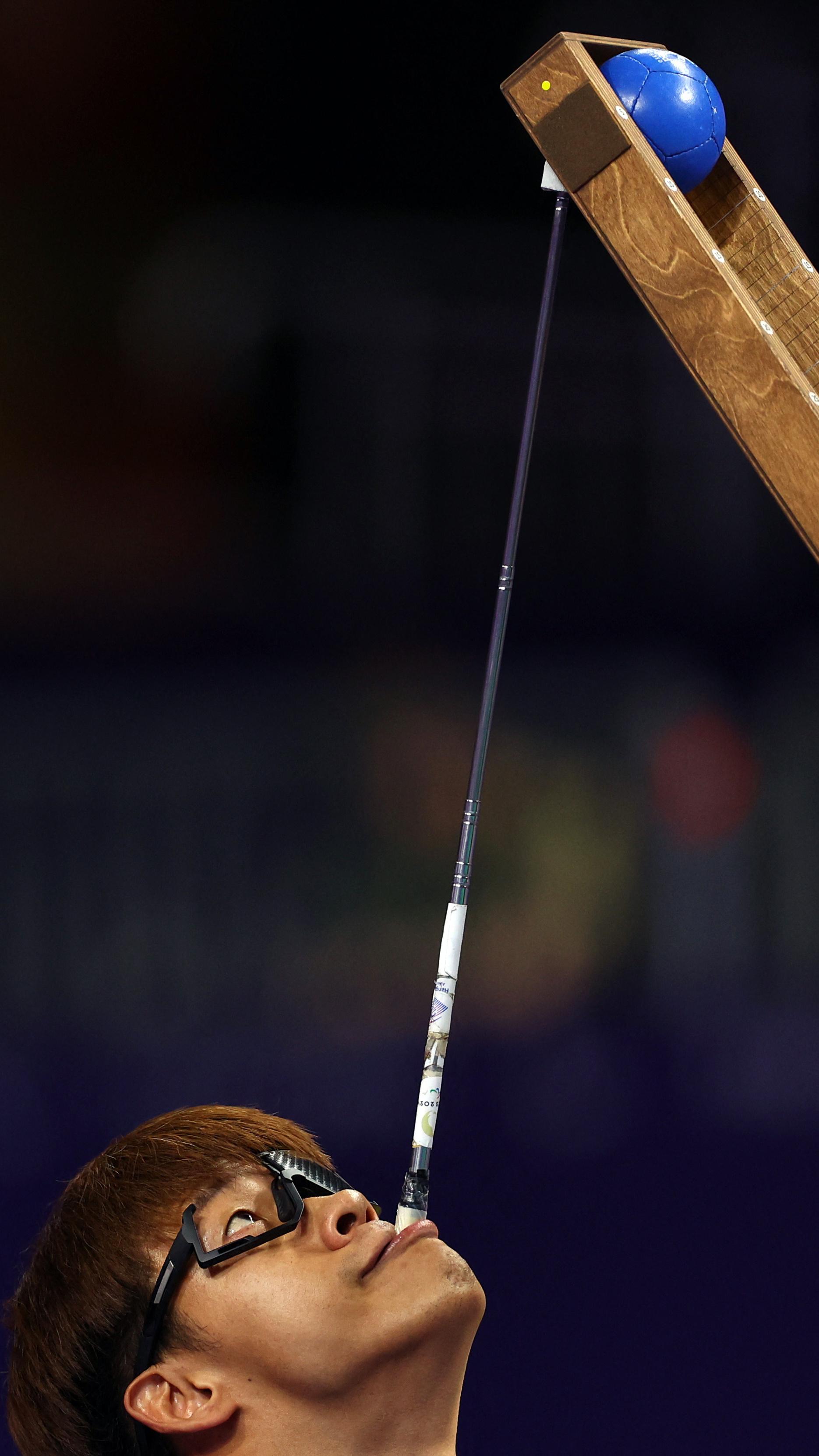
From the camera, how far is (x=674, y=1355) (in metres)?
2.20

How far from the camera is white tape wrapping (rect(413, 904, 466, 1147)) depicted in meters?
1.30

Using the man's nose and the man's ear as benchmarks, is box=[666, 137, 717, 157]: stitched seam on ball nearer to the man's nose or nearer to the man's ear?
the man's nose

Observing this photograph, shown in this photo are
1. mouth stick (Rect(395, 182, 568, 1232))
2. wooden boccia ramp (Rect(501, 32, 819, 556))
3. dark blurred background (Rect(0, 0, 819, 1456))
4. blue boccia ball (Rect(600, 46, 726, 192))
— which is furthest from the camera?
dark blurred background (Rect(0, 0, 819, 1456))

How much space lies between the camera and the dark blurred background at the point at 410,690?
212 cm

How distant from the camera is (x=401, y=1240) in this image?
1258mm

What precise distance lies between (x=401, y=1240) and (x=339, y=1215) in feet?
0.19

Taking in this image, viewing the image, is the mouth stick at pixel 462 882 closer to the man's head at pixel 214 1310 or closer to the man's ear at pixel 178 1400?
the man's head at pixel 214 1310

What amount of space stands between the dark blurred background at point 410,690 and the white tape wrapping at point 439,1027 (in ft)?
2.83

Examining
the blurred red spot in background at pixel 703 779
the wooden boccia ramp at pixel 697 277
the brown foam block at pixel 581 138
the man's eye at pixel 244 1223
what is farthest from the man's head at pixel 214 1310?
the blurred red spot in background at pixel 703 779

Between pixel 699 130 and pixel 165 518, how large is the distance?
1.13 m

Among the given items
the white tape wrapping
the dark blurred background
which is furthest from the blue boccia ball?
the dark blurred background

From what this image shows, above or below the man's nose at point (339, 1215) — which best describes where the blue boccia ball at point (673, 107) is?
above

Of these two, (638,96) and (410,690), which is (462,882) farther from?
(410,690)

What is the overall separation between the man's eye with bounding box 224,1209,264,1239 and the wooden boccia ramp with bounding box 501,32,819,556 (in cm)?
73
